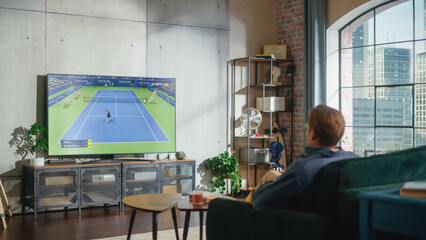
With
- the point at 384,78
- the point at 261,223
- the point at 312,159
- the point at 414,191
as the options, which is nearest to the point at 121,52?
the point at 384,78

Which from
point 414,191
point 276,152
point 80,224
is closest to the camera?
point 414,191

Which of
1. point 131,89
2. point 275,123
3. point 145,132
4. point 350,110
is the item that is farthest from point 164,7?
point 350,110

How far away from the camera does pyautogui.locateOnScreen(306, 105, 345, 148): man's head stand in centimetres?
252

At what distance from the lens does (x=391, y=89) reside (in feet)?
21.7

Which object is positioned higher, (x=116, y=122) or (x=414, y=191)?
(x=116, y=122)

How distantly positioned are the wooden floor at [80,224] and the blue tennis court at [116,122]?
958 mm

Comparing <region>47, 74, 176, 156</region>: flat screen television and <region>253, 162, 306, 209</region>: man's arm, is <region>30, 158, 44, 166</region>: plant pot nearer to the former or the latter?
<region>47, 74, 176, 156</region>: flat screen television

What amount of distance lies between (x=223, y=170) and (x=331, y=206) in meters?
4.81

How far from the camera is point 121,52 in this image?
6617 millimetres

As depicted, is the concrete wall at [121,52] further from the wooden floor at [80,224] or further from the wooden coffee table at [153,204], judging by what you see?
the wooden coffee table at [153,204]

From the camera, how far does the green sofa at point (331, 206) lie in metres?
2.25

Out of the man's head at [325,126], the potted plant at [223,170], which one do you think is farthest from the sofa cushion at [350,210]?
the potted plant at [223,170]

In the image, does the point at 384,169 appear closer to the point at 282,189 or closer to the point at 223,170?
the point at 282,189

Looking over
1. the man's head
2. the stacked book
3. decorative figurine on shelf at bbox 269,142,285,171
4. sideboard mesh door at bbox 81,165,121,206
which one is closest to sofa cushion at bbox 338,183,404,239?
the stacked book
